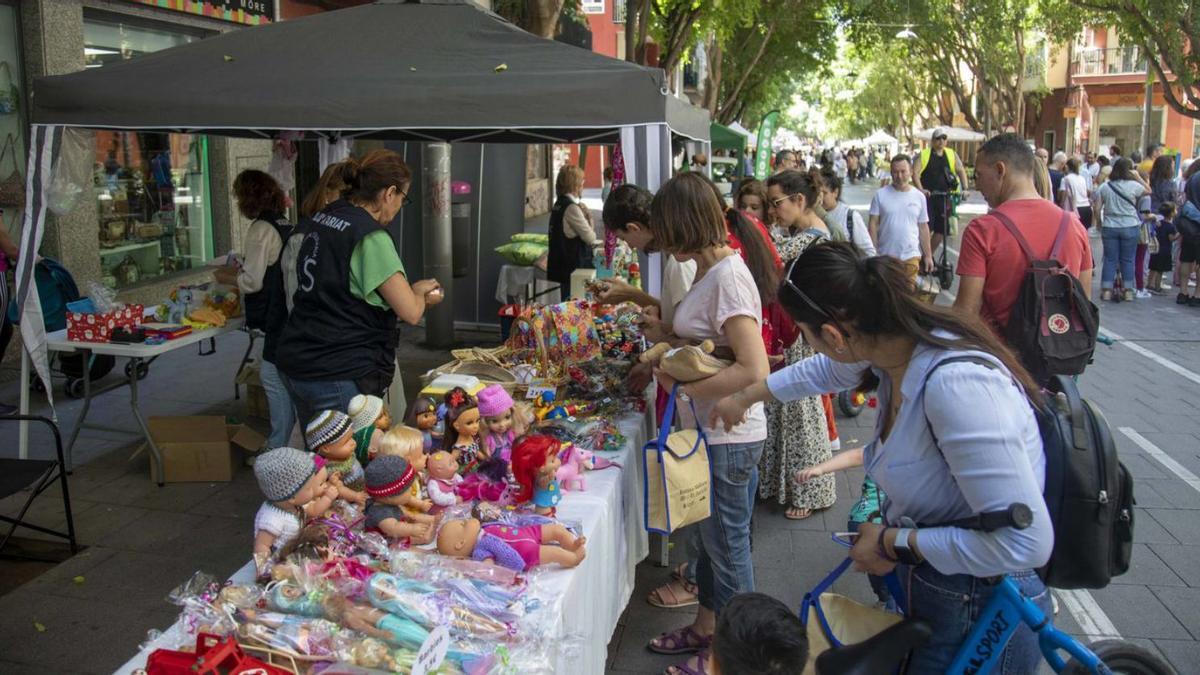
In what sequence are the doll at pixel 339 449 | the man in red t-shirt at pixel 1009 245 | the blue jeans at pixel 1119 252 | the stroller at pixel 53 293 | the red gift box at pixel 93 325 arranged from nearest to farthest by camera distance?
1. the doll at pixel 339 449
2. the man in red t-shirt at pixel 1009 245
3. the red gift box at pixel 93 325
4. the stroller at pixel 53 293
5. the blue jeans at pixel 1119 252

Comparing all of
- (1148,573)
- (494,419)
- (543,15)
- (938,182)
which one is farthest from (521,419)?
(938,182)

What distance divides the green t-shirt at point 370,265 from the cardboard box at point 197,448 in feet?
7.64

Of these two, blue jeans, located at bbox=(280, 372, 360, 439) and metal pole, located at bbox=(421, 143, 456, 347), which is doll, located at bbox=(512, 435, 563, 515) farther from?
metal pole, located at bbox=(421, 143, 456, 347)

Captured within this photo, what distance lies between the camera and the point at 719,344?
323 centimetres

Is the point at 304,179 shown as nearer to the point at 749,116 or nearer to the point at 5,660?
the point at 5,660

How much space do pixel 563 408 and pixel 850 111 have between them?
8583 cm

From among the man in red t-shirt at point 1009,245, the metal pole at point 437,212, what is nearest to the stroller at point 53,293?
the metal pole at point 437,212

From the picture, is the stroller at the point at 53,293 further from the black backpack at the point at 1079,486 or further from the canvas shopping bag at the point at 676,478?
the black backpack at the point at 1079,486

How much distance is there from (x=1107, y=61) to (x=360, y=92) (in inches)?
1779

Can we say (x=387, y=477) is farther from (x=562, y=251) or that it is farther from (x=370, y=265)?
(x=562, y=251)

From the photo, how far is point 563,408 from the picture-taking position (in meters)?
3.83

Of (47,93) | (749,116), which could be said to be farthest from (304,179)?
(749,116)

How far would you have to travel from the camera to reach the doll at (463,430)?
3.10m

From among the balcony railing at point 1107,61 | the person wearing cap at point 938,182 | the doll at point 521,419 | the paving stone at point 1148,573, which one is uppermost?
the balcony railing at point 1107,61
